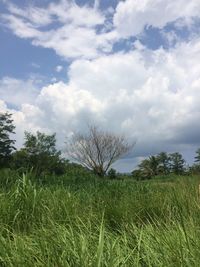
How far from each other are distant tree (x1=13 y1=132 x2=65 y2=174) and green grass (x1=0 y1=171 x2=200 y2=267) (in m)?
31.8

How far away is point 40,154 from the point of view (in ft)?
141

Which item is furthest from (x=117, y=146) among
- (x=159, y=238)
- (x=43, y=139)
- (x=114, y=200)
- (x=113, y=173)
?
(x=159, y=238)

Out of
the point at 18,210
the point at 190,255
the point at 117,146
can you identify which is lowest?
the point at 190,255

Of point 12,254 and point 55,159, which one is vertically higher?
point 55,159

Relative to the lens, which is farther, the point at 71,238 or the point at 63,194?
the point at 63,194

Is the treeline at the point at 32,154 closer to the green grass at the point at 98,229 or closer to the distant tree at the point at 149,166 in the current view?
the distant tree at the point at 149,166

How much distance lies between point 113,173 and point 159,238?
45333 millimetres

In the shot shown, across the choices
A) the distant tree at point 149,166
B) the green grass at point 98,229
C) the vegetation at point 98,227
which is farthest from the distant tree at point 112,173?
the green grass at point 98,229

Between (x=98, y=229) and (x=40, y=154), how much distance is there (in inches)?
1484

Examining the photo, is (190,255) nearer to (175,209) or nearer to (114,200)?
(175,209)

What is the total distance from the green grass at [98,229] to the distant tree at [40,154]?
31.8m

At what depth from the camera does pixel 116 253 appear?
443 centimetres

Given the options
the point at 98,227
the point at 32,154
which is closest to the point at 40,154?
the point at 32,154

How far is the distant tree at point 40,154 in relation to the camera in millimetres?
40969
